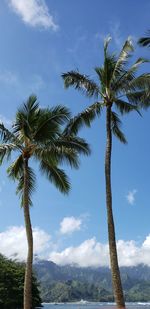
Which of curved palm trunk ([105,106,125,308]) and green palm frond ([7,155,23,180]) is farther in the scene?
green palm frond ([7,155,23,180])

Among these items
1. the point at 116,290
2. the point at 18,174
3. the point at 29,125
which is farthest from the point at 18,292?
the point at 116,290

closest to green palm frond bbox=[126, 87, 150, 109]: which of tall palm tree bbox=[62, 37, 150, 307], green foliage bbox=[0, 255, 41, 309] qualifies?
tall palm tree bbox=[62, 37, 150, 307]

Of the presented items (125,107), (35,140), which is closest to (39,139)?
(35,140)

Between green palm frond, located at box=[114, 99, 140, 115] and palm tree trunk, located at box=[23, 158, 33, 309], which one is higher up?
green palm frond, located at box=[114, 99, 140, 115]

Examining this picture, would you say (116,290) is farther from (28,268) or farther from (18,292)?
(18,292)

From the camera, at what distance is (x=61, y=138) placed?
23.8 meters

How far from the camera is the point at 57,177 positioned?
25125 mm

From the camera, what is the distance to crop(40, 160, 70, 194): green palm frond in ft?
81.9

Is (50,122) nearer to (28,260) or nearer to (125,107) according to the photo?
(125,107)

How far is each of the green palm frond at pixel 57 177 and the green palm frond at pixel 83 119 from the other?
2.44 m

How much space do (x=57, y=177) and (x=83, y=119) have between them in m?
4.07

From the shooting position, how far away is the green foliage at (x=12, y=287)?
48.8m

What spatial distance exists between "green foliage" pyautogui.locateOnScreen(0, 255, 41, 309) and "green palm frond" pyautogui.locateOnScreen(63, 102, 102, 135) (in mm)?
31172

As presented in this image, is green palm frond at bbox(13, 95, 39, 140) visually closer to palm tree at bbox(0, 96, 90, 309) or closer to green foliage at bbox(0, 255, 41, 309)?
palm tree at bbox(0, 96, 90, 309)
